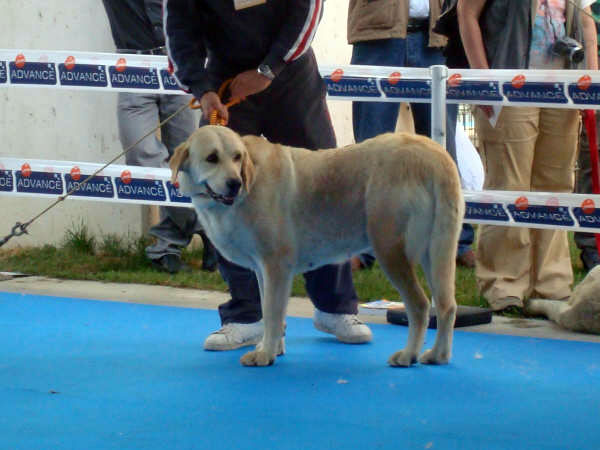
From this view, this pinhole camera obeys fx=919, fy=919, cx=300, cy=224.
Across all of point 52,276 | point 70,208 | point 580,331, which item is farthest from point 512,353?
point 70,208

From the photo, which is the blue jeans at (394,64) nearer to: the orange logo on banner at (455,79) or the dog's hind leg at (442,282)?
the orange logo on banner at (455,79)

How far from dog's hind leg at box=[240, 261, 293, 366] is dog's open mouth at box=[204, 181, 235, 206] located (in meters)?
0.35

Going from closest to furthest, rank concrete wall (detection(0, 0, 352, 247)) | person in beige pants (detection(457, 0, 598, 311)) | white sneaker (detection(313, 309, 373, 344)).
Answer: white sneaker (detection(313, 309, 373, 344)) < person in beige pants (detection(457, 0, 598, 311)) < concrete wall (detection(0, 0, 352, 247))

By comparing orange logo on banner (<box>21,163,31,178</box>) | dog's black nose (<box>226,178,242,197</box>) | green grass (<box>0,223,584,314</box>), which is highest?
dog's black nose (<box>226,178,242,197</box>)

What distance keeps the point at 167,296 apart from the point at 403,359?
2351mm

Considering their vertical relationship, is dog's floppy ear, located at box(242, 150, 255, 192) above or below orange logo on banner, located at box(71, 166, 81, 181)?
above

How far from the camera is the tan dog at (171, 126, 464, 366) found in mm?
3951

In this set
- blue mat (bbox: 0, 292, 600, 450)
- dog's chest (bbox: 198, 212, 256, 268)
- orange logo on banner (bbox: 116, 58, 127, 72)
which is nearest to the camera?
blue mat (bbox: 0, 292, 600, 450)

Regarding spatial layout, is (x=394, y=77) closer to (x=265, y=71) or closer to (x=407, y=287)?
(x=265, y=71)

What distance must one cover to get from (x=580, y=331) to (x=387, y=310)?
3.53 feet

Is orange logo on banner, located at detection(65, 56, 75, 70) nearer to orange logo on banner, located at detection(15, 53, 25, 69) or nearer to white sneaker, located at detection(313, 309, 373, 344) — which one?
orange logo on banner, located at detection(15, 53, 25, 69)

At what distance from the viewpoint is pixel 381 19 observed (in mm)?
6398

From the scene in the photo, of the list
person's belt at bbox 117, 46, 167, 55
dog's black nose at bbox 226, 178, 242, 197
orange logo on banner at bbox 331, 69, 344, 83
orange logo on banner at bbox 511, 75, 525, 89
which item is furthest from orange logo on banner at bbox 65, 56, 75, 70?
orange logo on banner at bbox 511, 75, 525, 89

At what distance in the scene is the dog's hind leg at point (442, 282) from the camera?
157 inches
